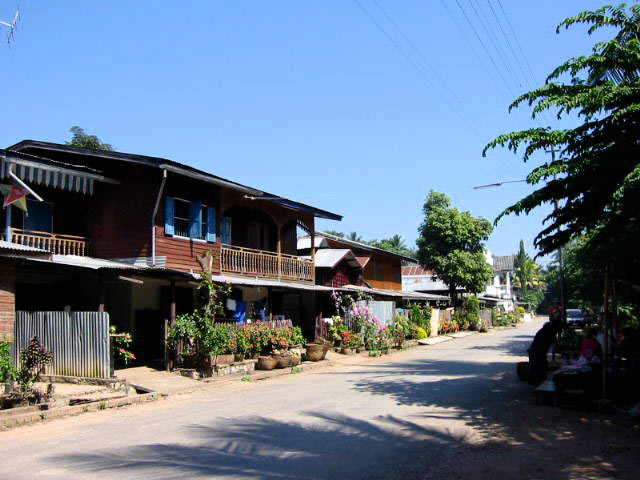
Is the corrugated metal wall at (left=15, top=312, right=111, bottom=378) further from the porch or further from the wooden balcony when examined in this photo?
the wooden balcony

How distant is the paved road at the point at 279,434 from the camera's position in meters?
6.64

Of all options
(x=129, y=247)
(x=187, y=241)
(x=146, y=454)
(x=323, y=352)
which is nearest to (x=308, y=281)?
(x=323, y=352)

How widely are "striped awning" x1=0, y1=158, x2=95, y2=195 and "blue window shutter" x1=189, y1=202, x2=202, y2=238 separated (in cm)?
319

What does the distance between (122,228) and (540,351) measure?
12.8 metres

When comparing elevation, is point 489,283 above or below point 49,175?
below

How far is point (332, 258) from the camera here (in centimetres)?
3056

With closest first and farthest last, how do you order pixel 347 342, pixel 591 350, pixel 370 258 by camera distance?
pixel 591 350, pixel 347 342, pixel 370 258

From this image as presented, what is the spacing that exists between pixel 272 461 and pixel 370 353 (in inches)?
671

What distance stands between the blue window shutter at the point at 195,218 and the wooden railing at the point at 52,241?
3.38 metres

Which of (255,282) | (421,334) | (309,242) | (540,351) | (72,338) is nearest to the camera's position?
(540,351)

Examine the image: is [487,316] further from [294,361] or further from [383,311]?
[294,361]

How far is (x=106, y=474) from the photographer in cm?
643

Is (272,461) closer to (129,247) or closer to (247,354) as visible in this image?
(247,354)

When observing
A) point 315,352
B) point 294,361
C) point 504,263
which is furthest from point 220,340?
point 504,263
